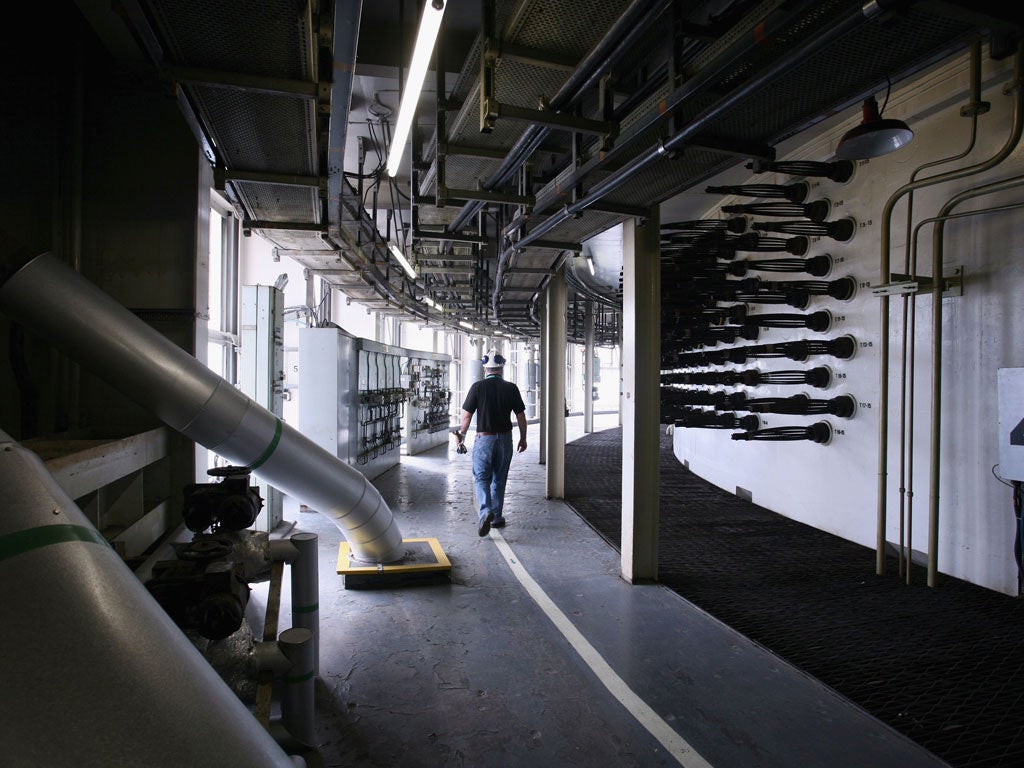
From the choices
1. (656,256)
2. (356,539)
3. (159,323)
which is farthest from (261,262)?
(656,256)

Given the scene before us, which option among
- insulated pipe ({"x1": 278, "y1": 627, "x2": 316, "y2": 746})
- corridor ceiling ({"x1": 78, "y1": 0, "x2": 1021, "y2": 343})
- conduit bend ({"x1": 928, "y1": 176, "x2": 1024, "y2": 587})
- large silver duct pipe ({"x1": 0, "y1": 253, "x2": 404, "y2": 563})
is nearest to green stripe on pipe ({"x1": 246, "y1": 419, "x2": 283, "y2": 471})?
large silver duct pipe ({"x1": 0, "y1": 253, "x2": 404, "y2": 563})

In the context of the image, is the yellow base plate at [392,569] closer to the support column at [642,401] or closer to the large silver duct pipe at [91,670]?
the support column at [642,401]

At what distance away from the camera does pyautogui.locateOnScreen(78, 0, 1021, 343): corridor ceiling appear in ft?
6.15

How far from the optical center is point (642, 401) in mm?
4059

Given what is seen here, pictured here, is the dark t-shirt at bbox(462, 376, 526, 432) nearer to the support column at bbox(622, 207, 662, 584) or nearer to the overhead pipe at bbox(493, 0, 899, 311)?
the support column at bbox(622, 207, 662, 584)

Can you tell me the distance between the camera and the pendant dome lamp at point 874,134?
2689mm

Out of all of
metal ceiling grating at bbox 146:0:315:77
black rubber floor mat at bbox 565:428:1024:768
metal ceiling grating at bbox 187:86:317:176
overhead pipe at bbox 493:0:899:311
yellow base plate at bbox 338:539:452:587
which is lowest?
black rubber floor mat at bbox 565:428:1024:768

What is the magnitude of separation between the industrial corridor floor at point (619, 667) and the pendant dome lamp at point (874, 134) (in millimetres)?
2822

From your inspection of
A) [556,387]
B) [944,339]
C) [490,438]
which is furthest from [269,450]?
[944,339]

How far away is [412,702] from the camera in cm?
253

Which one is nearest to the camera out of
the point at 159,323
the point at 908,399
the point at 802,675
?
the point at 802,675

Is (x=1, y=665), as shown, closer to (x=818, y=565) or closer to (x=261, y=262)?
(x=818, y=565)

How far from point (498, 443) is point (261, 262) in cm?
409

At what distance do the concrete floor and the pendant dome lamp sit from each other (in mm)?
2861
